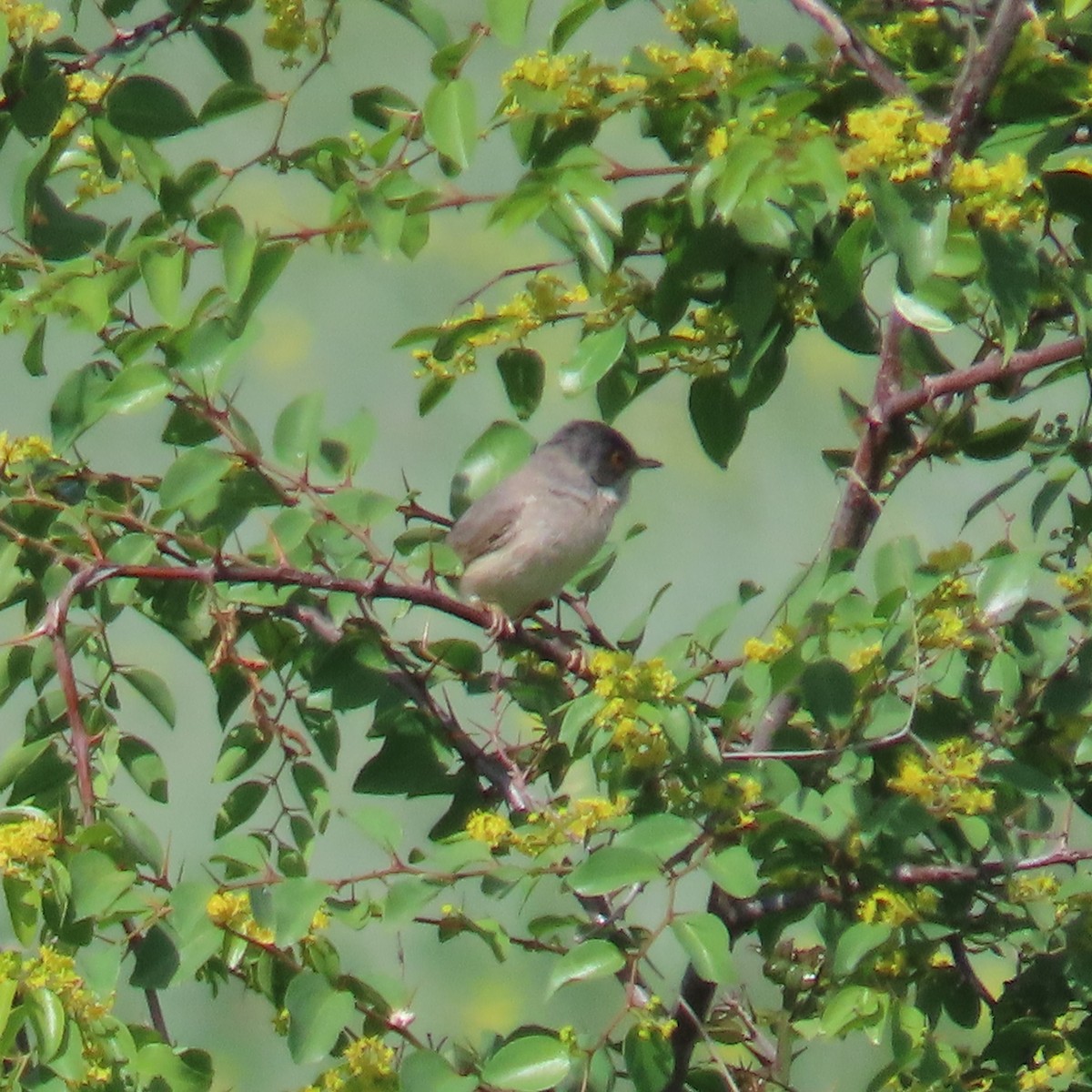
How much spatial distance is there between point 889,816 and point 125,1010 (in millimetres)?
Answer: 3047

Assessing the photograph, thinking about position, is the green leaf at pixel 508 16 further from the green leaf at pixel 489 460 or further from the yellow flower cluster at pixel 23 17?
the green leaf at pixel 489 460

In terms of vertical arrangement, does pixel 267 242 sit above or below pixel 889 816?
above

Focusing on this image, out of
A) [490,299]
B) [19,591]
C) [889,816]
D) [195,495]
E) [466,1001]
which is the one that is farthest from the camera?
[490,299]

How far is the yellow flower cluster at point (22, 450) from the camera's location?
267cm

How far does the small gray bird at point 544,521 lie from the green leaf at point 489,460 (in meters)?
2.07

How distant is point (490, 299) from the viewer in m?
5.94

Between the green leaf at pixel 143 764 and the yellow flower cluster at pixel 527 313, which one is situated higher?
the yellow flower cluster at pixel 527 313

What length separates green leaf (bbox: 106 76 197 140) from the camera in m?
2.59

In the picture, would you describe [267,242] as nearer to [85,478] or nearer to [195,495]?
[195,495]

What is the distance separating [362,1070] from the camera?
231cm

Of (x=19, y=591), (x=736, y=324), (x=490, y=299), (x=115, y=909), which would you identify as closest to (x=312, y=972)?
(x=115, y=909)

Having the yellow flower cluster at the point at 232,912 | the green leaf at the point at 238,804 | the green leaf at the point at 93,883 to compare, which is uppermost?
the green leaf at the point at 93,883

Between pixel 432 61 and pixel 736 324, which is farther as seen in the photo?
pixel 736 324

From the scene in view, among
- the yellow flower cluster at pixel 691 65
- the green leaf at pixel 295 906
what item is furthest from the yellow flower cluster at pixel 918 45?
the green leaf at pixel 295 906
